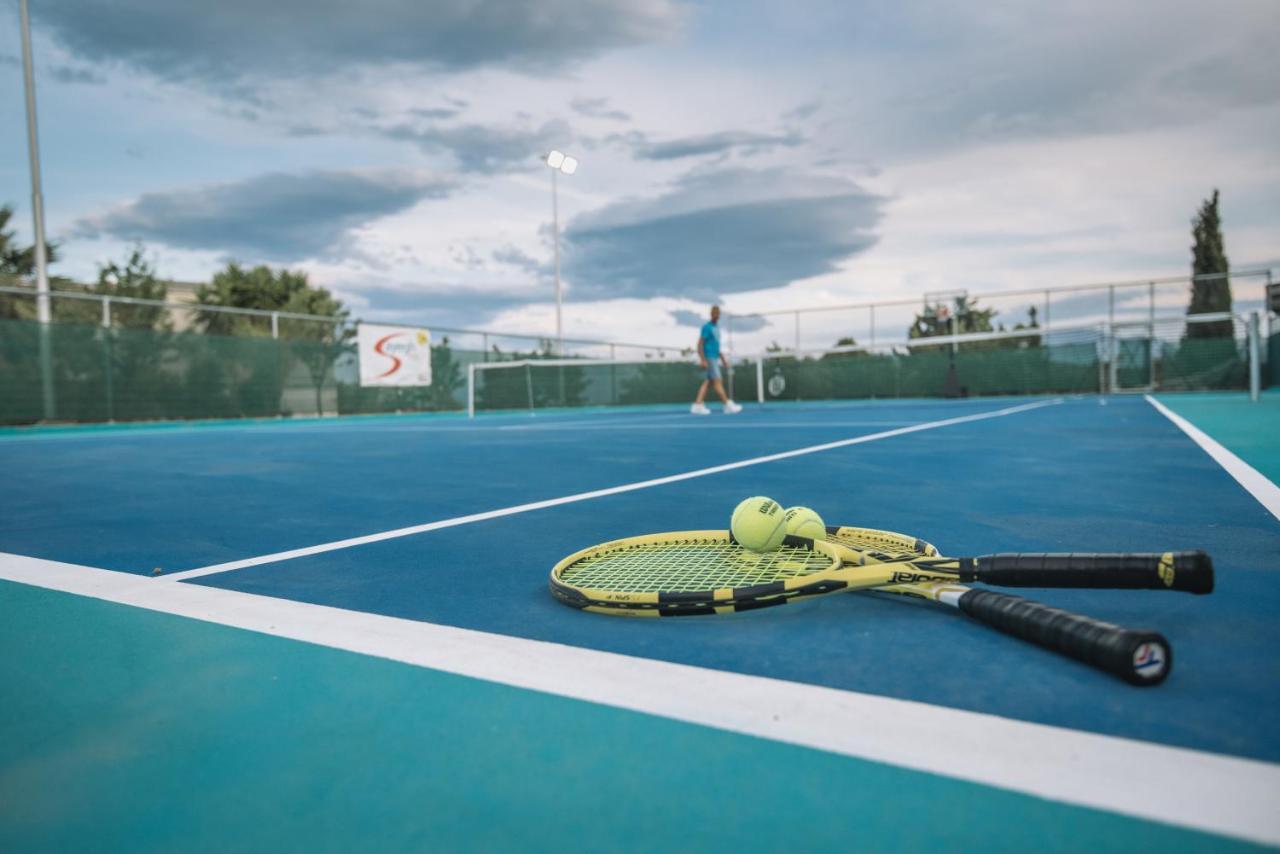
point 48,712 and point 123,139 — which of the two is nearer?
point 48,712

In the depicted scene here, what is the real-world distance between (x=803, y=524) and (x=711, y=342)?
44.4 feet

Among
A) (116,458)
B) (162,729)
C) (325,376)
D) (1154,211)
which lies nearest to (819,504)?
(162,729)

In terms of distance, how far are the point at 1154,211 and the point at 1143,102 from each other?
26.8ft

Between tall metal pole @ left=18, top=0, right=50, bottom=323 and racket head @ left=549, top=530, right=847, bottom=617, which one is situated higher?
tall metal pole @ left=18, top=0, right=50, bottom=323

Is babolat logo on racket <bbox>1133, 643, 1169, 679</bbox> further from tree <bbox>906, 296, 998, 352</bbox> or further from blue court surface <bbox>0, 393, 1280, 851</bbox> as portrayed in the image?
tree <bbox>906, 296, 998, 352</bbox>

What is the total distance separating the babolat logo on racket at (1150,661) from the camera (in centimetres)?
141

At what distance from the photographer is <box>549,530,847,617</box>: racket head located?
191 cm

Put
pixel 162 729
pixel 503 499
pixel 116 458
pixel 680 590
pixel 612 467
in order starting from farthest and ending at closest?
1. pixel 116 458
2. pixel 612 467
3. pixel 503 499
4. pixel 680 590
5. pixel 162 729

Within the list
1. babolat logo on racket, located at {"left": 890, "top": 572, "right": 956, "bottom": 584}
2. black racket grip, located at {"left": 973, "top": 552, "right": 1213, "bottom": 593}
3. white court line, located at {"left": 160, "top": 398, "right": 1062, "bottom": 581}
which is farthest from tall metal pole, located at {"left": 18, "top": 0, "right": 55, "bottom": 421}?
black racket grip, located at {"left": 973, "top": 552, "right": 1213, "bottom": 593}

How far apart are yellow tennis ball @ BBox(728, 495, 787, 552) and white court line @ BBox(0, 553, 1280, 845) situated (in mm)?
893

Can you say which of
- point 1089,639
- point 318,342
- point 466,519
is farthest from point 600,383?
point 1089,639

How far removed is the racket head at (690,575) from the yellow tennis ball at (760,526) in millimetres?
35

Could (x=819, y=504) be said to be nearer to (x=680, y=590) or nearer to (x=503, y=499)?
(x=503, y=499)

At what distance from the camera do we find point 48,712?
1473mm
